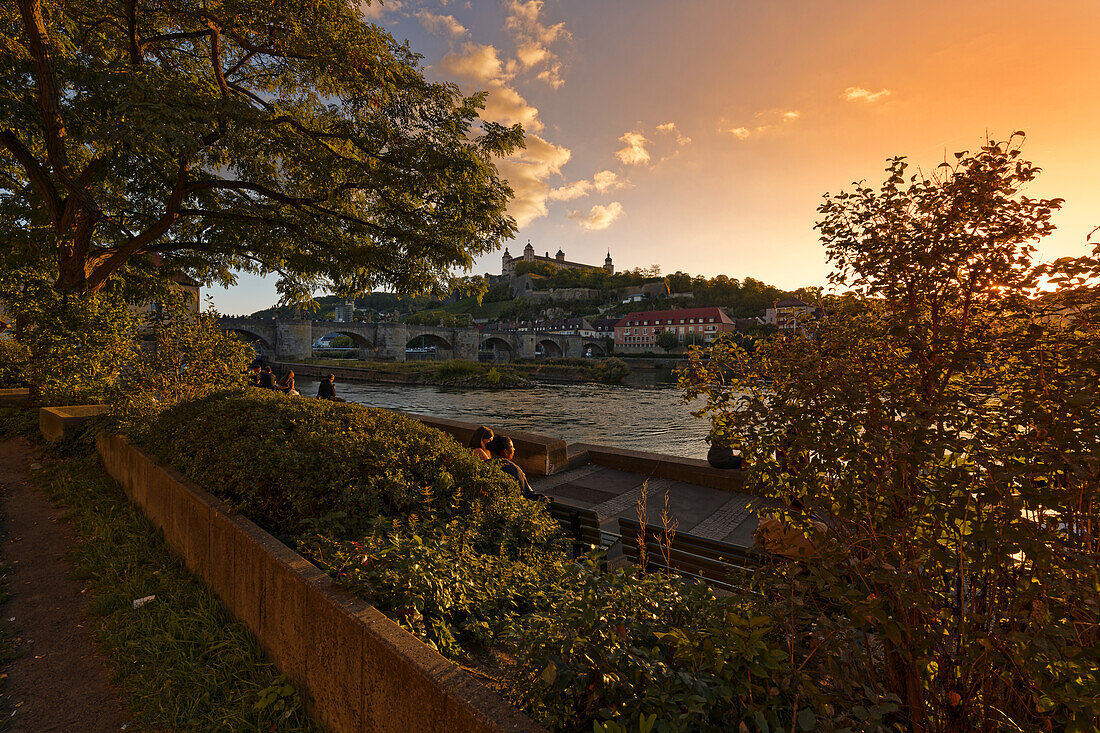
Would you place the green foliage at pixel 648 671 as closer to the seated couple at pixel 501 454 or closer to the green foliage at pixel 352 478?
the green foliage at pixel 352 478

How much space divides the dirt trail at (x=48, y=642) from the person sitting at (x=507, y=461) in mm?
3304

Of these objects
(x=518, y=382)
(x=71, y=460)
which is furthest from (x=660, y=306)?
(x=71, y=460)

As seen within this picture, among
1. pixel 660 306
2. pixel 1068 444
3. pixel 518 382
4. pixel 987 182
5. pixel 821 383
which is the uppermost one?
pixel 660 306

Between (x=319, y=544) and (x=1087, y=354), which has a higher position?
(x=1087, y=354)

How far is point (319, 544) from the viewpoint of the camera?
3.42m

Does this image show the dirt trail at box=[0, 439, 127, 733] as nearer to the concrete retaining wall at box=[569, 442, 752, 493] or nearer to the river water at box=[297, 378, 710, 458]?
the concrete retaining wall at box=[569, 442, 752, 493]

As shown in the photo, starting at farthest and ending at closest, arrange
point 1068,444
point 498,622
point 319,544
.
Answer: point 319,544
point 498,622
point 1068,444

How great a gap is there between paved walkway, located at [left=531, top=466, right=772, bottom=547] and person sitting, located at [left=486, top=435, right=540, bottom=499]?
1038 millimetres

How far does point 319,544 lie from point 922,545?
3.53m

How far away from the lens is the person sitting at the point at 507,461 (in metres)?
5.20

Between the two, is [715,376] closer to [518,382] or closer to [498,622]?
[498,622]

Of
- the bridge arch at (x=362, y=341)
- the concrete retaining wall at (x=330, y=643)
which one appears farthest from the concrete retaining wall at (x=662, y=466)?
the bridge arch at (x=362, y=341)

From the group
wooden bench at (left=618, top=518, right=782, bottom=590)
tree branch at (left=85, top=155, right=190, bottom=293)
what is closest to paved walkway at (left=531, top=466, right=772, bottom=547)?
wooden bench at (left=618, top=518, right=782, bottom=590)

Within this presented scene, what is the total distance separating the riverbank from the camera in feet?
150
